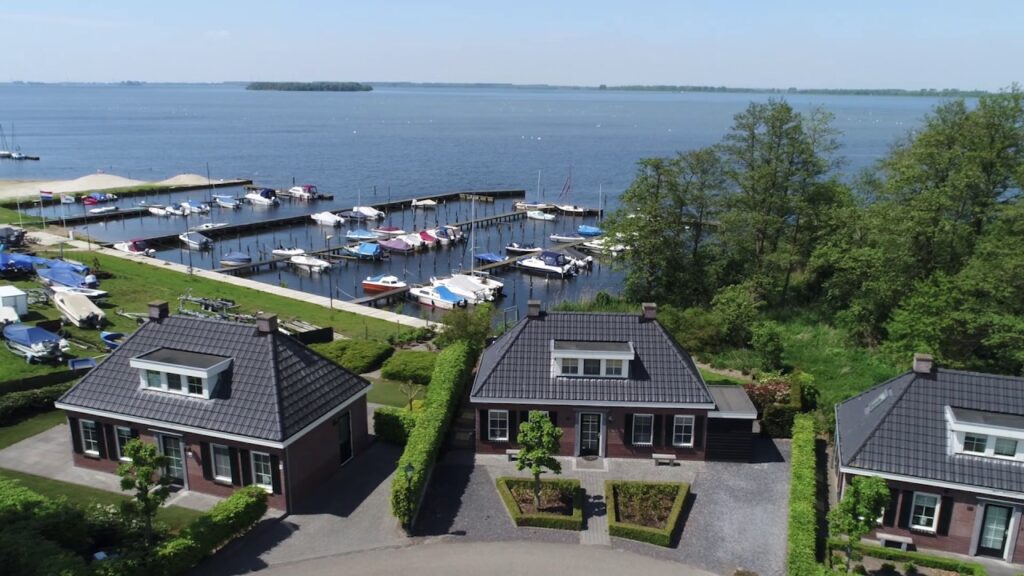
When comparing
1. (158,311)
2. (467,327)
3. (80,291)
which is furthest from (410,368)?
(80,291)

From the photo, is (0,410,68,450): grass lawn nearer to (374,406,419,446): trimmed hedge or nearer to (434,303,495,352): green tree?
(374,406,419,446): trimmed hedge

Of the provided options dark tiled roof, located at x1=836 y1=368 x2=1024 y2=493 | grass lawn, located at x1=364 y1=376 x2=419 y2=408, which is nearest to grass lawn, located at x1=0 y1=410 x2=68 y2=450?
grass lawn, located at x1=364 y1=376 x2=419 y2=408

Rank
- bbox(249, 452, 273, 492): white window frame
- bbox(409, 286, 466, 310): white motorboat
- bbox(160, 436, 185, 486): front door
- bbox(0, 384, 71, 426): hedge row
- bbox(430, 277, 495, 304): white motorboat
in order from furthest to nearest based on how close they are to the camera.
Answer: bbox(430, 277, 495, 304): white motorboat, bbox(409, 286, 466, 310): white motorboat, bbox(0, 384, 71, 426): hedge row, bbox(160, 436, 185, 486): front door, bbox(249, 452, 273, 492): white window frame

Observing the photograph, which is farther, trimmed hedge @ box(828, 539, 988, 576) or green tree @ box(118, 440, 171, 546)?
trimmed hedge @ box(828, 539, 988, 576)

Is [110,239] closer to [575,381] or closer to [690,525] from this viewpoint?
[575,381]

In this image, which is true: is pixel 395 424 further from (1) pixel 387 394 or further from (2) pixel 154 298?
(2) pixel 154 298

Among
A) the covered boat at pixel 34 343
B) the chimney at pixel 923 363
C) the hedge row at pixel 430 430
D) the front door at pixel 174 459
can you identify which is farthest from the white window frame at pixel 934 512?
the covered boat at pixel 34 343

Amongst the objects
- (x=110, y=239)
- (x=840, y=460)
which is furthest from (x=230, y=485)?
(x=110, y=239)
